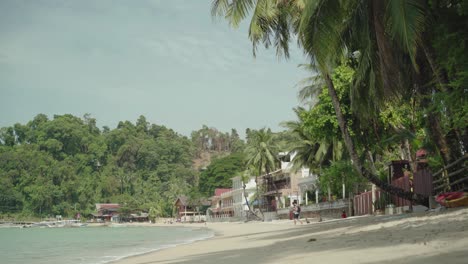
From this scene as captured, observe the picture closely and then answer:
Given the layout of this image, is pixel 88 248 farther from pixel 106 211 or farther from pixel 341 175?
pixel 106 211

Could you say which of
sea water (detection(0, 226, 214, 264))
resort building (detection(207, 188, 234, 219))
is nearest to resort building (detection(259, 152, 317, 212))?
sea water (detection(0, 226, 214, 264))

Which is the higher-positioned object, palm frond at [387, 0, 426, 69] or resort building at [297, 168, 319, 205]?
palm frond at [387, 0, 426, 69]

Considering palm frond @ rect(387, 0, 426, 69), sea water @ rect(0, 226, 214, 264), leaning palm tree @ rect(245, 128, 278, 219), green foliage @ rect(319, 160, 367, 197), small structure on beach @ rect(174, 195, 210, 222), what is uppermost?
leaning palm tree @ rect(245, 128, 278, 219)

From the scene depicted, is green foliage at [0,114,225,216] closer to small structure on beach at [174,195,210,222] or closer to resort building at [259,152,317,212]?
small structure on beach at [174,195,210,222]

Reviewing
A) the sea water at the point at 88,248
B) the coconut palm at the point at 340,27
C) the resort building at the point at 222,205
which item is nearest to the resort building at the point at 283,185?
the sea water at the point at 88,248

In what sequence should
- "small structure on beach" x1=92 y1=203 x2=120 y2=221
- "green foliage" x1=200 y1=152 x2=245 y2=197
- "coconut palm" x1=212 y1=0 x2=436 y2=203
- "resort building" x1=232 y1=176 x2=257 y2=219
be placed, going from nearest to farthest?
"coconut palm" x1=212 y1=0 x2=436 y2=203, "resort building" x1=232 y1=176 x2=257 y2=219, "green foliage" x1=200 y1=152 x2=245 y2=197, "small structure on beach" x1=92 y1=203 x2=120 y2=221

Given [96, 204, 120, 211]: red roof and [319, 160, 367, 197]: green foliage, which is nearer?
[319, 160, 367, 197]: green foliage

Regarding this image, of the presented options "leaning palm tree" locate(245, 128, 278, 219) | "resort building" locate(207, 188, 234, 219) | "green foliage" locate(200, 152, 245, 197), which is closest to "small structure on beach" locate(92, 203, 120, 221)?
"green foliage" locate(200, 152, 245, 197)

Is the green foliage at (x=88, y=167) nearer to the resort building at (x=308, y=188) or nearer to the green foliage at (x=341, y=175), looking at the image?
the resort building at (x=308, y=188)

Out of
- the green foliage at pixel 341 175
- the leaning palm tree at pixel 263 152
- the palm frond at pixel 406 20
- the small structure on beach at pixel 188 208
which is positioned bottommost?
the small structure on beach at pixel 188 208

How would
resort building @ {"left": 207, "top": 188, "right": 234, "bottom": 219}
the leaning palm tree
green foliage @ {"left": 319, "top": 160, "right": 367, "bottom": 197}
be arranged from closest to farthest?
green foliage @ {"left": 319, "top": 160, "right": 367, "bottom": 197}, the leaning palm tree, resort building @ {"left": 207, "top": 188, "right": 234, "bottom": 219}

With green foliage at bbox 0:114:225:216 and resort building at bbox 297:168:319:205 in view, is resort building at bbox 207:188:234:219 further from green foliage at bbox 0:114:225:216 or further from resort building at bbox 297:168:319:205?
resort building at bbox 297:168:319:205

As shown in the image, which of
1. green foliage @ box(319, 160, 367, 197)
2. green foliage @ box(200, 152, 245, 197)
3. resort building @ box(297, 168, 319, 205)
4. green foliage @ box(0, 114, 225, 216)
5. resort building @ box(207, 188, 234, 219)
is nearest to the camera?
green foliage @ box(319, 160, 367, 197)

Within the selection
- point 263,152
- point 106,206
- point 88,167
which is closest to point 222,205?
point 263,152
